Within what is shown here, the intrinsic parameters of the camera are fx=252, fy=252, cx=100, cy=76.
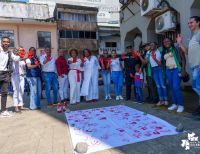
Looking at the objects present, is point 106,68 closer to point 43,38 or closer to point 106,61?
point 106,61

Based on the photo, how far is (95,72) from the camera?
854 cm

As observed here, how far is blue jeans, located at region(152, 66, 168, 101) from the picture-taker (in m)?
6.51

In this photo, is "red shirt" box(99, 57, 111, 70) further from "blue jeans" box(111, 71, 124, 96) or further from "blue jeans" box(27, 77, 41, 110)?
"blue jeans" box(27, 77, 41, 110)

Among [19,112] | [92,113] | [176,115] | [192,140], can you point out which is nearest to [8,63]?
[19,112]

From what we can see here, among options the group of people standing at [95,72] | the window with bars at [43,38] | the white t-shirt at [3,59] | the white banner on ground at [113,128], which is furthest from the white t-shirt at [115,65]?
the window with bars at [43,38]

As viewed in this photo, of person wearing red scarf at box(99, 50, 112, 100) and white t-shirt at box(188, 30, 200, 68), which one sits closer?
white t-shirt at box(188, 30, 200, 68)

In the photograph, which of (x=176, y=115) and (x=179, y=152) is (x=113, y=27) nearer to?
(x=176, y=115)

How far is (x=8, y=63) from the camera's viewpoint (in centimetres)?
668

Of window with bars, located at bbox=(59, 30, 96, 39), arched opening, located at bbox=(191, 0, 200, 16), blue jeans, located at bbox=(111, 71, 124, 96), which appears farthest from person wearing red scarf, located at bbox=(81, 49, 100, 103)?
window with bars, located at bbox=(59, 30, 96, 39)

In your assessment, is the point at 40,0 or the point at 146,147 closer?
the point at 146,147

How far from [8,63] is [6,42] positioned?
1.82 feet

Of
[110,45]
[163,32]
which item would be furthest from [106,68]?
[110,45]

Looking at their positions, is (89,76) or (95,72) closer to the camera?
(89,76)

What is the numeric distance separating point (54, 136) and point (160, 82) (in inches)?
128
